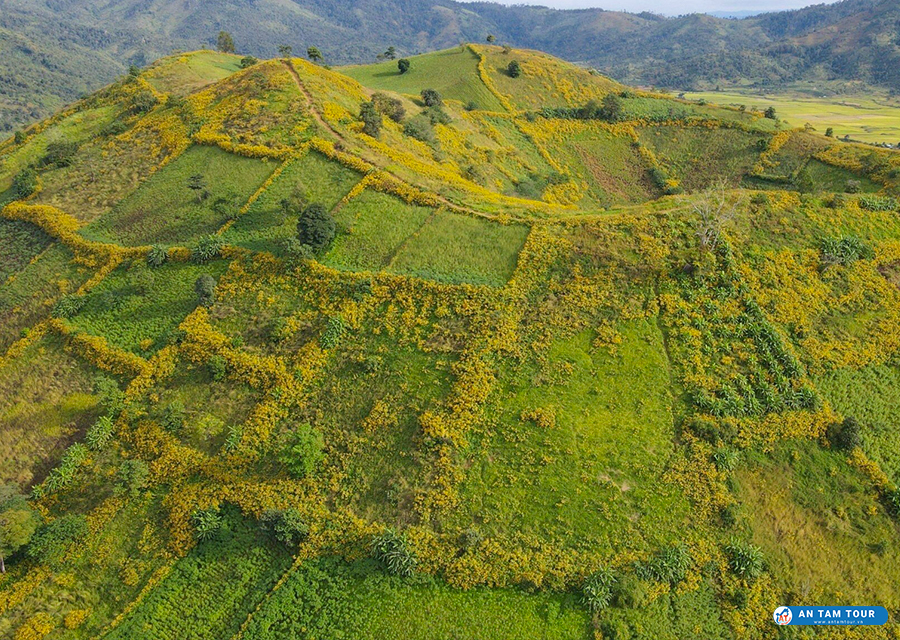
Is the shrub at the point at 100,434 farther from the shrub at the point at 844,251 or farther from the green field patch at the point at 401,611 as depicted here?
the shrub at the point at 844,251

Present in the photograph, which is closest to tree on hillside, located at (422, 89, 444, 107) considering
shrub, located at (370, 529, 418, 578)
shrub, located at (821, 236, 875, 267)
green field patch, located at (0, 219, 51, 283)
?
green field patch, located at (0, 219, 51, 283)

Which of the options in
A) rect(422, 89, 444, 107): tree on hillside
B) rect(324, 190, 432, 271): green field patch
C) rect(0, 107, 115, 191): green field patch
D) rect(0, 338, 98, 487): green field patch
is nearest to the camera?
rect(0, 338, 98, 487): green field patch

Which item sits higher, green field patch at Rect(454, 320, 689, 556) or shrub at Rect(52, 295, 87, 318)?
green field patch at Rect(454, 320, 689, 556)

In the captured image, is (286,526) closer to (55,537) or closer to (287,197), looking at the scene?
(55,537)

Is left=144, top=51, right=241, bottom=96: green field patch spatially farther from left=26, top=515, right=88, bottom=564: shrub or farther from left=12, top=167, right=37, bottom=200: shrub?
left=26, top=515, right=88, bottom=564: shrub

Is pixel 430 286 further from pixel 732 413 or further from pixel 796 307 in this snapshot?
pixel 796 307

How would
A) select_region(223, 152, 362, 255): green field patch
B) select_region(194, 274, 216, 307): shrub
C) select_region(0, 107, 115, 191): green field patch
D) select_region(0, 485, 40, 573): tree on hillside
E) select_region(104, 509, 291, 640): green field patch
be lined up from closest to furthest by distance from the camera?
select_region(104, 509, 291, 640): green field patch, select_region(0, 485, 40, 573): tree on hillside, select_region(194, 274, 216, 307): shrub, select_region(223, 152, 362, 255): green field patch, select_region(0, 107, 115, 191): green field patch

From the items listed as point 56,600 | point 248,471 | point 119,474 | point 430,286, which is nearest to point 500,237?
point 430,286
